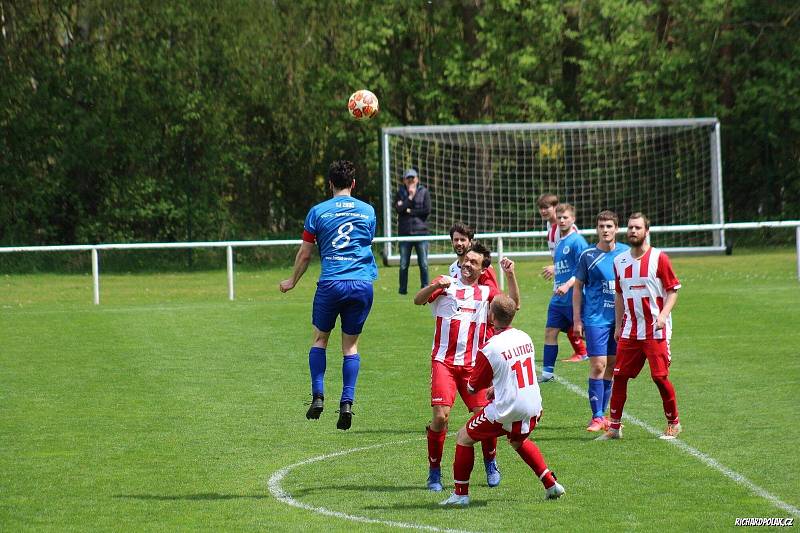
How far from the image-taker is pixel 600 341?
11164 mm

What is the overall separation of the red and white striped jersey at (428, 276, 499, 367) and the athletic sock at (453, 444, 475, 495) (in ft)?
2.80

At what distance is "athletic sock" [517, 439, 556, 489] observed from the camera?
8.09m

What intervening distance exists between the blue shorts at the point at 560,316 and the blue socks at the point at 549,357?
0.97ft

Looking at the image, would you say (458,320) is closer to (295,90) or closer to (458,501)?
(458,501)

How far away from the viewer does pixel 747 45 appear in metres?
32.7

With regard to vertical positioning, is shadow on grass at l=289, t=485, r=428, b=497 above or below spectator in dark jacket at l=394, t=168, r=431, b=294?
below

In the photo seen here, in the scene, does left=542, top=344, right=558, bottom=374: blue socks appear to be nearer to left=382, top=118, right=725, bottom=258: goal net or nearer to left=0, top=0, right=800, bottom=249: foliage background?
left=382, top=118, right=725, bottom=258: goal net

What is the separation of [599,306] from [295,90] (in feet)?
75.1

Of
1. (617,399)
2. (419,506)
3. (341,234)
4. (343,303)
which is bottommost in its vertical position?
(419,506)

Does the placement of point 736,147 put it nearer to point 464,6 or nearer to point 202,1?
point 464,6

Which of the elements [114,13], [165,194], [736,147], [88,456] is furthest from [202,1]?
[88,456]

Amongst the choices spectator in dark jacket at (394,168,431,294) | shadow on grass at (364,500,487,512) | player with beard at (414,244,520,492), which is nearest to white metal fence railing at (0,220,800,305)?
spectator in dark jacket at (394,168,431,294)

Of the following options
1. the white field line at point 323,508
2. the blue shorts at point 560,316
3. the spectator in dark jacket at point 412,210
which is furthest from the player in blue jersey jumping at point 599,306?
the spectator in dark jacket at point 412,210

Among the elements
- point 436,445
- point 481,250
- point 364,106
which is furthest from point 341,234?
point 364,106
